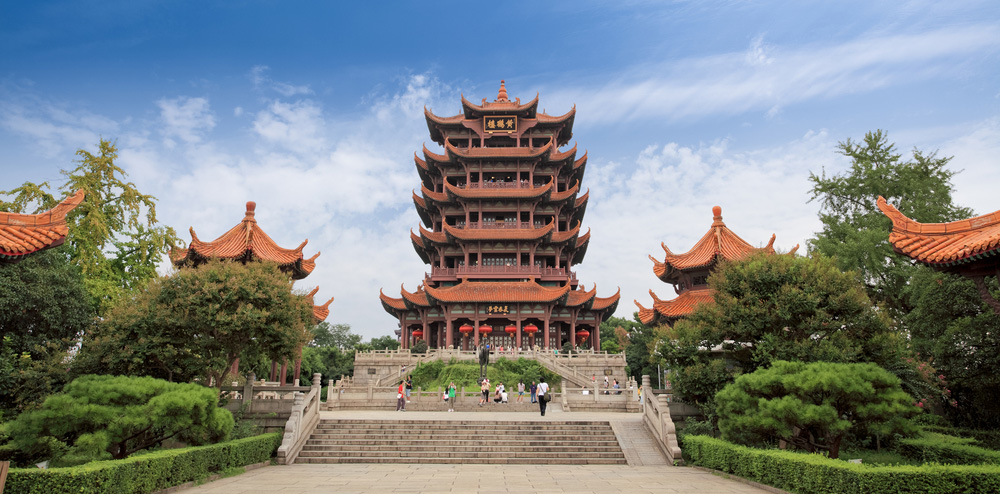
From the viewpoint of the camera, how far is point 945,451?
12.4 metres

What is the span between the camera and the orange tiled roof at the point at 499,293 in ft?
123

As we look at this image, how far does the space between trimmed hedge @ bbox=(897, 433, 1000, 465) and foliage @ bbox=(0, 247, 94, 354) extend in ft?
71.8

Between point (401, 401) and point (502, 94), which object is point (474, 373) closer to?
point (401, 401)

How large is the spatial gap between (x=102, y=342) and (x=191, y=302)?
2311mm

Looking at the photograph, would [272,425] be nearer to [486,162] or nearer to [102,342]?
[102,342]

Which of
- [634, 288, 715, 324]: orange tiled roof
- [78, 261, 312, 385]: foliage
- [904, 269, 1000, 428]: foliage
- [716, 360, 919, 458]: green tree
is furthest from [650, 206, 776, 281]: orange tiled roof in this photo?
[78, 261, 312, 385]: foliage

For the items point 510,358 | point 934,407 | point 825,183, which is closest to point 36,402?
point 510,358

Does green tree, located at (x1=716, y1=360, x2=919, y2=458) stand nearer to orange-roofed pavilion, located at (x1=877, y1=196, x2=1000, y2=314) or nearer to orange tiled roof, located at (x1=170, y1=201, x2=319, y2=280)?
orange-roofed pavilion, located at (x1=877, y1=196, x2=1000, y2=314)

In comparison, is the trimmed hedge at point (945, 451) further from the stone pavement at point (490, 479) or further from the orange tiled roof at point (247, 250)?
the orange tiled roof at point (247, 250)

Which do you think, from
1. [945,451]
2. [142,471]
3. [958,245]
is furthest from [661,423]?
[142,471]

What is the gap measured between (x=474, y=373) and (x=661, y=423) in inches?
562

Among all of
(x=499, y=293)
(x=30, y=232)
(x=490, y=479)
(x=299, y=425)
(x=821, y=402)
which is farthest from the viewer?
(x=499, y=293)

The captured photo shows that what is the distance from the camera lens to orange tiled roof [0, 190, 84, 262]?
9.86 metres

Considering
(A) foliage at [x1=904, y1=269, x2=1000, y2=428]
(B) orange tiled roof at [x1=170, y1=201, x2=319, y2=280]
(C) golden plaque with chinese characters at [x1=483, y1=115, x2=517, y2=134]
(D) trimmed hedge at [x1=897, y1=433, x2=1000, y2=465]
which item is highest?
(C) golden plaque with chinese characters at [x1=483, y1=115, x2=517, y2=134]
